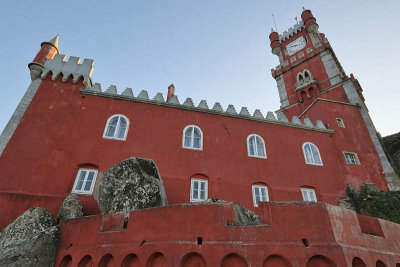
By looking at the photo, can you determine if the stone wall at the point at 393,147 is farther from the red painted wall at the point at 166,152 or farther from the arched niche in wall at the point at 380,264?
the arched niche in wall at the point at 380,264

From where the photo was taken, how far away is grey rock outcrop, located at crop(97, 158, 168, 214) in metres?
8.89

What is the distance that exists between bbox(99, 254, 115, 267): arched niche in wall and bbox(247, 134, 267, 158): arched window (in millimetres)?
10039

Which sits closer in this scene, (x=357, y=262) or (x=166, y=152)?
(x=357, y=262)

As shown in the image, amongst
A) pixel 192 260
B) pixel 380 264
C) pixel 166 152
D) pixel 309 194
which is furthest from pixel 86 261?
Result: pixel 309 194

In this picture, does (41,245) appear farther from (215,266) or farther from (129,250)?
(215,266)

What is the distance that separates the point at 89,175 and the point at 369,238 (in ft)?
38.5

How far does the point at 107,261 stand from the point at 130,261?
0.79m

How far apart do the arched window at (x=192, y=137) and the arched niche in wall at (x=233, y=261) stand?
855 cm

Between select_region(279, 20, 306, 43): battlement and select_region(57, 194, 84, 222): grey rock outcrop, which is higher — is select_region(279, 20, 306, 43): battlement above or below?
above

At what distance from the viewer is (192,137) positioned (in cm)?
1465

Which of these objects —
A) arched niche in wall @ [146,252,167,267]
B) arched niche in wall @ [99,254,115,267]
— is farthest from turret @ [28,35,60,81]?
arched niche in wall @ [146,252,167,267]

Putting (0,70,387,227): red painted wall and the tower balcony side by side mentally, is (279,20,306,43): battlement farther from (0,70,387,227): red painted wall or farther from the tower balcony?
(0,70,387,227): red painted wall

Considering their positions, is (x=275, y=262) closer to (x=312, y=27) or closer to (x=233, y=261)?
(x=233, y=261)

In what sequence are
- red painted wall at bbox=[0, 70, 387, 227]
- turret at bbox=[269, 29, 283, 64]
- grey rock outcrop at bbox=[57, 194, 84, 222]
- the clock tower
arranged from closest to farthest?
grey rock outcrop at bbox=[57, 194, 84, 222], red painted wall at bbox=[0, 70, 387, 227], the clock tower, turret at bbox=[269, 29, 283, 64]
